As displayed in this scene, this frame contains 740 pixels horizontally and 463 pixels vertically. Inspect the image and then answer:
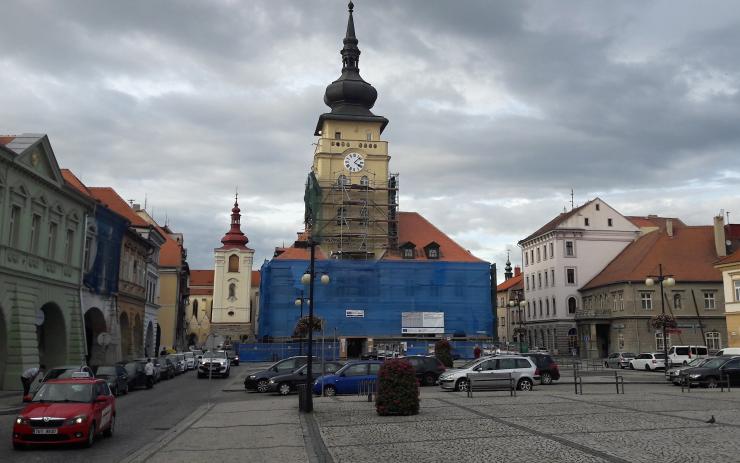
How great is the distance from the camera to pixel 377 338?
207 ft

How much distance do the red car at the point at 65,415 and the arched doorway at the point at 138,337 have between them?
34796 millimetres

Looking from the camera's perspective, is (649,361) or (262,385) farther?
(649,361)

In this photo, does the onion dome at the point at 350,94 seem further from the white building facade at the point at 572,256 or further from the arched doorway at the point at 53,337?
the arched doorway at the point at 53,337

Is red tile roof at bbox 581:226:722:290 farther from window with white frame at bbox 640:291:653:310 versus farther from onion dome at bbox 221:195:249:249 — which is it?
onion dome at bbox 221:195:249:249

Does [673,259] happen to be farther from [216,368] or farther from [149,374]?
[149,374]

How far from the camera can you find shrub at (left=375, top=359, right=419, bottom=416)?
58.0ft

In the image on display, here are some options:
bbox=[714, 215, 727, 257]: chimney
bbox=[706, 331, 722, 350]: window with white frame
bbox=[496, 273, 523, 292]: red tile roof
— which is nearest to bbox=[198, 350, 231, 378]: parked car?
bbox=[706, 331, 722, 350]: window with white frame

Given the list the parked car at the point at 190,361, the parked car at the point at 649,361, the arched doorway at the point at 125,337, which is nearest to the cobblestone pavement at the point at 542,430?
the parked car at the point at 649,361

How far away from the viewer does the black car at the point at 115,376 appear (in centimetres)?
2719

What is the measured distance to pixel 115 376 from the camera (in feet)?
90.8

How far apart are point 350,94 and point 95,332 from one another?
137ft

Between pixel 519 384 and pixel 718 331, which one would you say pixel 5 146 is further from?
pixel 718 331

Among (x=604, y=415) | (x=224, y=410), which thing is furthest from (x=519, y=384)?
(x=224, y=410)

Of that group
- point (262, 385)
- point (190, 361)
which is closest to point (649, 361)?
point (262, 385)
